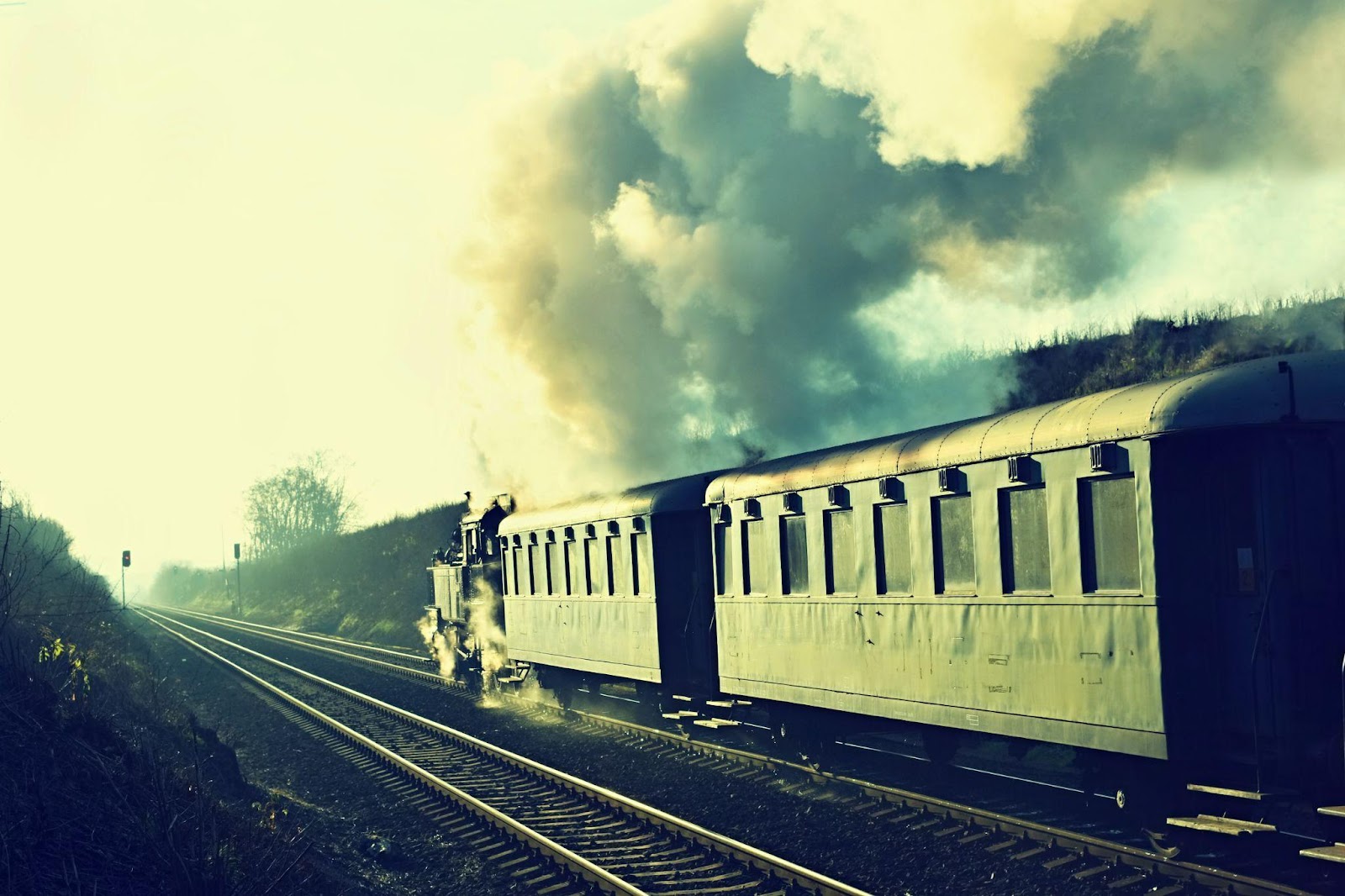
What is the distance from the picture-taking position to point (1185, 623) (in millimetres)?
7871

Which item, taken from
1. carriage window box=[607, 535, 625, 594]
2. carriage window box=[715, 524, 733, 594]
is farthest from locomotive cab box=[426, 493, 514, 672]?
carriage window box=[715, 524, 733, 594]

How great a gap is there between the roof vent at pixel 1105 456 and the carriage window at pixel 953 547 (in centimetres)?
153

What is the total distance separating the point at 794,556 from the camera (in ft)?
40.8

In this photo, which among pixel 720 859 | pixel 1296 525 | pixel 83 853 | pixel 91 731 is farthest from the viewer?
pixel 91 731

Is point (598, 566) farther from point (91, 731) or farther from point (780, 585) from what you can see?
point (91, 731)

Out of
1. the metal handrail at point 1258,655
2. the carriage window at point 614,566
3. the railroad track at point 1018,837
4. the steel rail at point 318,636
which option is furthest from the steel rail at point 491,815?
the steel rail at point 318,636

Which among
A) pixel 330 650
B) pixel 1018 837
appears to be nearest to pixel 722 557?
pixel 1018 837

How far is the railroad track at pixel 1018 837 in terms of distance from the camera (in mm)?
7523

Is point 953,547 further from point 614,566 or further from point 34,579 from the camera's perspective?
point 34,579

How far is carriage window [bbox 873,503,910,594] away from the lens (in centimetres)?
1058

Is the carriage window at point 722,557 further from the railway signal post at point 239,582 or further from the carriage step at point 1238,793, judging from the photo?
the railway signal post at point 239,582

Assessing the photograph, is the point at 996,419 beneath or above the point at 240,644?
above

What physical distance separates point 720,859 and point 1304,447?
5.40 meters

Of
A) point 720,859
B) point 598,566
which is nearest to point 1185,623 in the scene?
point 720,859
